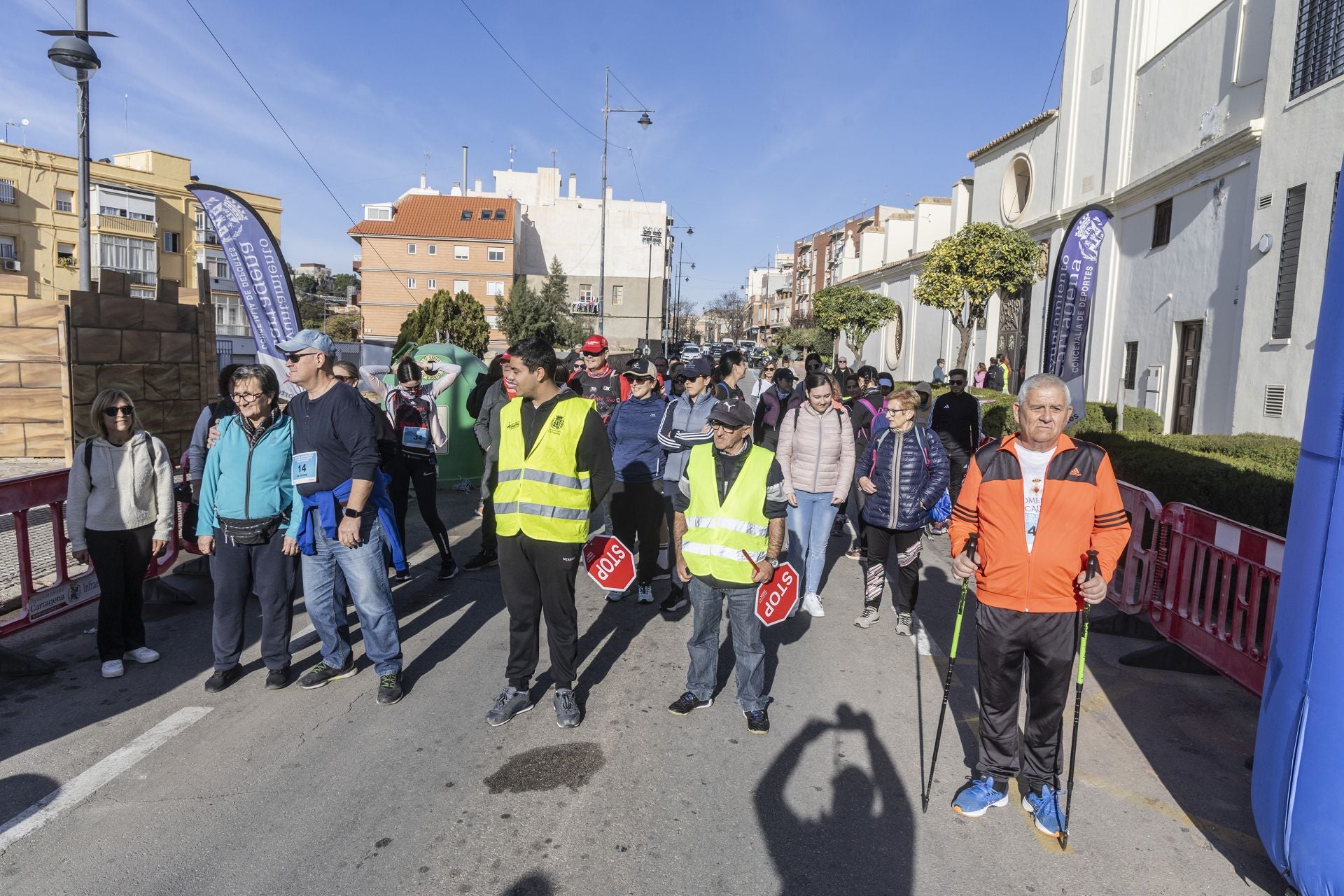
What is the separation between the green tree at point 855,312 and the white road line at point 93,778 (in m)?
36.0

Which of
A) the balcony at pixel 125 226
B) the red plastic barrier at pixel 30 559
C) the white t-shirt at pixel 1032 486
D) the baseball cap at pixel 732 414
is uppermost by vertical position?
the balcony at pixel 125 226

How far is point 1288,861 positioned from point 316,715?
14.8ft

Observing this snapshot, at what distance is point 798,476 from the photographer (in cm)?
659

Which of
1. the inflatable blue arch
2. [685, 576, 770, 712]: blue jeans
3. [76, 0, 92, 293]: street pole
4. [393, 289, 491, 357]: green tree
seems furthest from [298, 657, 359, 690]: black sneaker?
[393, 289, 491, 357]: green tree

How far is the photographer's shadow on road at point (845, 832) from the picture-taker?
10.4 ft

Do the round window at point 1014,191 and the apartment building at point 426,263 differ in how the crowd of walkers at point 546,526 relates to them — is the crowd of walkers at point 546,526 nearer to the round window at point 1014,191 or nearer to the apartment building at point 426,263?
the round window at point 1014,191

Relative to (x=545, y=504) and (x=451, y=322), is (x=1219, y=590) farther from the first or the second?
(x=451, y=322)

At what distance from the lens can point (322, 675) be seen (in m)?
→ 5.05

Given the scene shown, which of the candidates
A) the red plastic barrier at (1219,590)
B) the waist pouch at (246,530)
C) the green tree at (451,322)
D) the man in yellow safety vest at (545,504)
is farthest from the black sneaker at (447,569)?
the green tree at (451,322)

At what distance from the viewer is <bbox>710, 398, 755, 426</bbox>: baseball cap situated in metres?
4.27

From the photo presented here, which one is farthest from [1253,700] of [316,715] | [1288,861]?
[316,715]

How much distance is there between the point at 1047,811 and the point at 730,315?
127 metres

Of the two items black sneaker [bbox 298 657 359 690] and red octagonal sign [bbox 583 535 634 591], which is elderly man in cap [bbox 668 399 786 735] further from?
black sneaker [bbox 298 657 359 690]

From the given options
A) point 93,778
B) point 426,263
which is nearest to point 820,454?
point 93,778
